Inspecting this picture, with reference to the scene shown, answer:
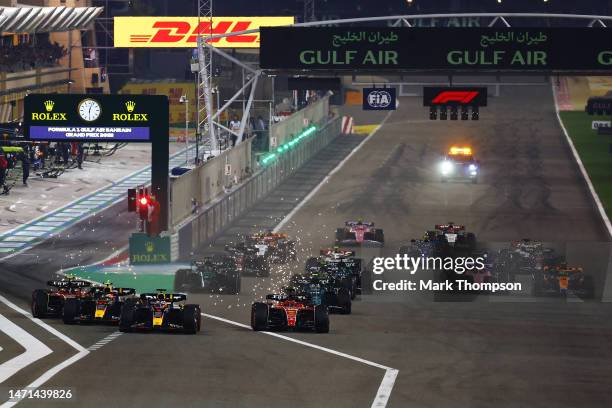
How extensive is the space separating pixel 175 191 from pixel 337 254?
29.2 ft

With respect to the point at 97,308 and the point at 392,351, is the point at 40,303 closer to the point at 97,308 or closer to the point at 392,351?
the point at 97,308


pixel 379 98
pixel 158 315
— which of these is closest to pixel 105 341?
pixel 158 315

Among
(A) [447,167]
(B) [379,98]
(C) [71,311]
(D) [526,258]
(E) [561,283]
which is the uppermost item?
(B) [379,98]

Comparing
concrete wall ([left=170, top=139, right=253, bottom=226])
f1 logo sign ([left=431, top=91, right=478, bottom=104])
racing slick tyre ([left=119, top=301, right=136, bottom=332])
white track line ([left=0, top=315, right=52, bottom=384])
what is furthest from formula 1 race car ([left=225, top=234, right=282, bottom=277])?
racing slick tyre ([left=119, top=301, right=136, bottom=332])

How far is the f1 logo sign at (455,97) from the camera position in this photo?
167 feet

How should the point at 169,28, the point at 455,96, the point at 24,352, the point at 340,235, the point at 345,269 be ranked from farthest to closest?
the point at 169,28
the point at 340,235
the point at 455,96
the point at 345,269
the point at 24,352

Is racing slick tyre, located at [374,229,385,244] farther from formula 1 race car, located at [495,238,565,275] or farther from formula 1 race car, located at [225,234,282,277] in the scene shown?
formula 1 race car, located at [495,238,565,275]

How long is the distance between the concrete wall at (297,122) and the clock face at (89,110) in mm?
24172

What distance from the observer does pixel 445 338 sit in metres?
34.8

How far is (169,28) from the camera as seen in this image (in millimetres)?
111375

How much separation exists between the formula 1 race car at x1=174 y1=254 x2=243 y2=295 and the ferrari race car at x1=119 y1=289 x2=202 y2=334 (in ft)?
25.9

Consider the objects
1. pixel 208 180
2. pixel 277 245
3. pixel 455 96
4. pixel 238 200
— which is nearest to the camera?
pixel 277 245

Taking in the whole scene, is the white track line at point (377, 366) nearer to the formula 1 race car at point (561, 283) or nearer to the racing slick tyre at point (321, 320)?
the racing slick tyre at point (321, 320)

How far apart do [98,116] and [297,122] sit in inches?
1322
